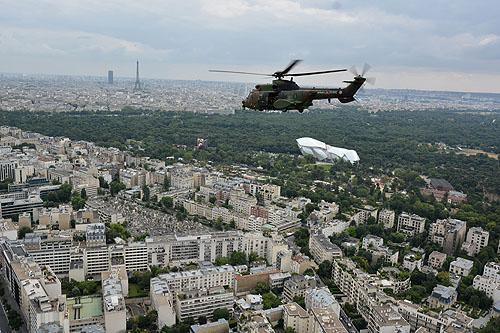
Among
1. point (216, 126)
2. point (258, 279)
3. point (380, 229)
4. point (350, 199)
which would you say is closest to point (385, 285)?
point (258, 279)

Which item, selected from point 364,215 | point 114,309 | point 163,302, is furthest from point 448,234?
point 114,309

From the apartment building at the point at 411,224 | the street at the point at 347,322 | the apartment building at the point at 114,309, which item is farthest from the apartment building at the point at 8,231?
the apartment building at the point at 411,224

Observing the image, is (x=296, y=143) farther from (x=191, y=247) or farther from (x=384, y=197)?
(x=191, y=247)

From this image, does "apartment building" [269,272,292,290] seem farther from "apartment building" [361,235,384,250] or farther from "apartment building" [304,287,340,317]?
"apartment building" [361,235,384,250]

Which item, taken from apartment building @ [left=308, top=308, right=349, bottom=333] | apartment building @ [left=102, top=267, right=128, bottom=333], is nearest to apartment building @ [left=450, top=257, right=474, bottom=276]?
apartment building @ [left=308, top=308, right=349, bottom=333]

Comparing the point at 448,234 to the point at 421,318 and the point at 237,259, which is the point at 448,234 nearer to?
the point at 421,318
